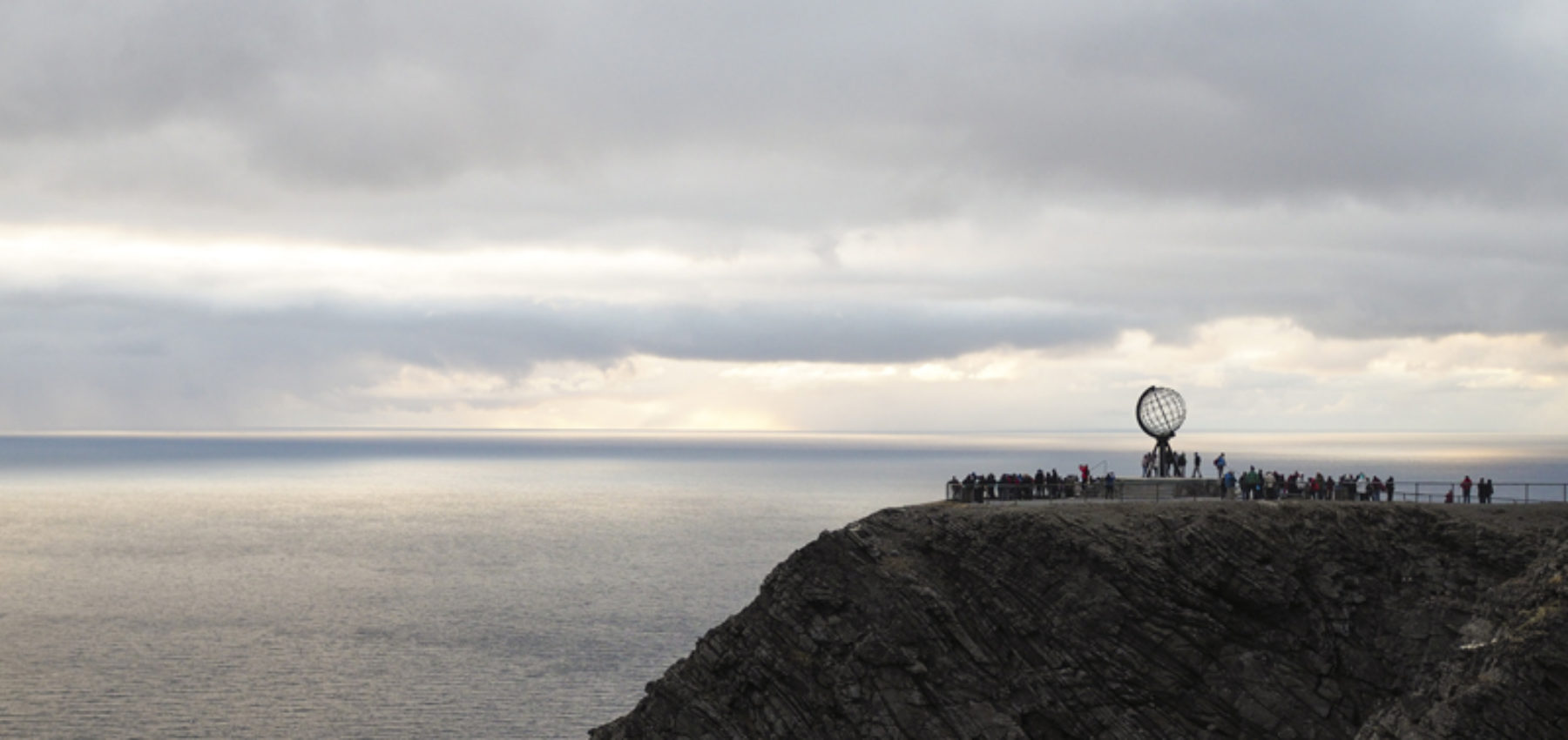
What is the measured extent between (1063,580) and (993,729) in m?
6.23

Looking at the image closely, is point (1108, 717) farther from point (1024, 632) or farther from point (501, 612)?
point (501, 612)

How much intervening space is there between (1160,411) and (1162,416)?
274 millimetres

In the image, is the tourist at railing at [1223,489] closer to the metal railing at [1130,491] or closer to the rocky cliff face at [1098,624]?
the metal railing at [1130,491]

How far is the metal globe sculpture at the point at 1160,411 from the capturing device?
61.2m

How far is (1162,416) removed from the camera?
202 feet

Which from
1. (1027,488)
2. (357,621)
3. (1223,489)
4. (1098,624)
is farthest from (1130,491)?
(357,621)

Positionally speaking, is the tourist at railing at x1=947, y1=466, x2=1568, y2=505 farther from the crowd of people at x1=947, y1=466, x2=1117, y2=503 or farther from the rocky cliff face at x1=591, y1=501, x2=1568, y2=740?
the rocky cliff face at x1=591, y1=501, x2=1568, y2=740

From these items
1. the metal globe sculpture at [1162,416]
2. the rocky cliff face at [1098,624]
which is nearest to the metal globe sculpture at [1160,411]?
the metal globe sculpture at [1162,416]

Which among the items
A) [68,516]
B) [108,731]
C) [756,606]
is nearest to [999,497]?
[756,606]

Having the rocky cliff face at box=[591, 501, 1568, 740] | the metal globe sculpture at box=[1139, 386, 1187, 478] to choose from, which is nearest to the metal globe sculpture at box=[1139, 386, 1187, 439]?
the metal globe sculpture at box=[1139, 386, 1187, 478]

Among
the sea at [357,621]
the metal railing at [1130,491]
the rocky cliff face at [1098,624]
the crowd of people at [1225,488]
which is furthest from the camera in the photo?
the sea at [357,621]

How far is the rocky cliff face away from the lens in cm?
4222

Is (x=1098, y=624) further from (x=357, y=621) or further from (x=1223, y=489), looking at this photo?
(x=357, y=621)

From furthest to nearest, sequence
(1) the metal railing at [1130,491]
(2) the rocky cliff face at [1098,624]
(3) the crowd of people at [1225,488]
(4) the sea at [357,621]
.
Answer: (4) the sea at [357,621] < (1) the metal railing at [1130,491] < (3) the crowd of people at [1225,488] < (2) the rocky cliff face at [1098,624]
